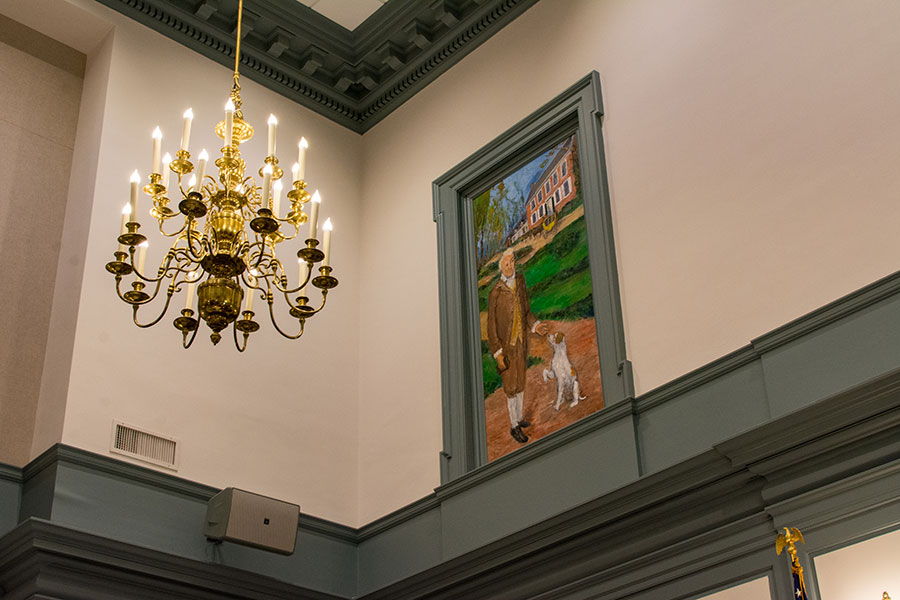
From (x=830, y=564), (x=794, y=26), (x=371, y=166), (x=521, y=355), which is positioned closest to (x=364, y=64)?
(x=371, y=166)

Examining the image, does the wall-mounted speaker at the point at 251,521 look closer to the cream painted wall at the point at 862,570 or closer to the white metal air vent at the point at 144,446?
the white metal air vent at the point at 144,446

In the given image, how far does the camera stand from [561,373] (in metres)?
6.88

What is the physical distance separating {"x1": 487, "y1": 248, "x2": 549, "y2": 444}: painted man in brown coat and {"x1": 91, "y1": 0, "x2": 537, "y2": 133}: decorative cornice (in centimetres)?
203

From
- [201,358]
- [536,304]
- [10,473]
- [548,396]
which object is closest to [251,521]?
[201,358]

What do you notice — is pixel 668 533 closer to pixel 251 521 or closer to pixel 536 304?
pixel 536 304

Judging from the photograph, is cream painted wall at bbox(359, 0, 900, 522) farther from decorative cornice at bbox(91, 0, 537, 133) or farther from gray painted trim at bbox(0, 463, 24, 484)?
gray painted trim at bbox(0, 463, 24, 484)

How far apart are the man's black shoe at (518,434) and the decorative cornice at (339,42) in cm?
311

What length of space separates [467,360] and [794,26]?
293 centimetres

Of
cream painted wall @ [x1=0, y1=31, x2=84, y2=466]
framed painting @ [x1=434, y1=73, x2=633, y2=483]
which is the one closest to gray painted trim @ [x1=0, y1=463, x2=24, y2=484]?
cream painted wall @ [x1=0, y1=31, x2=84, y2=466]

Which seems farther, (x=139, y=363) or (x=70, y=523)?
(x=139, y=363)

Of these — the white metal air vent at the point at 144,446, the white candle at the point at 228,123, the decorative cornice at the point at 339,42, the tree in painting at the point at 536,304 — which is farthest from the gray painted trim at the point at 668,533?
the decorative cornice at the point at 339,42

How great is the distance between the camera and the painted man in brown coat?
7.13m

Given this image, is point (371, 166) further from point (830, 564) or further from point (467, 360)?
point (830, 564)

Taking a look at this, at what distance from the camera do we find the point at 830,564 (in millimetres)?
5031
